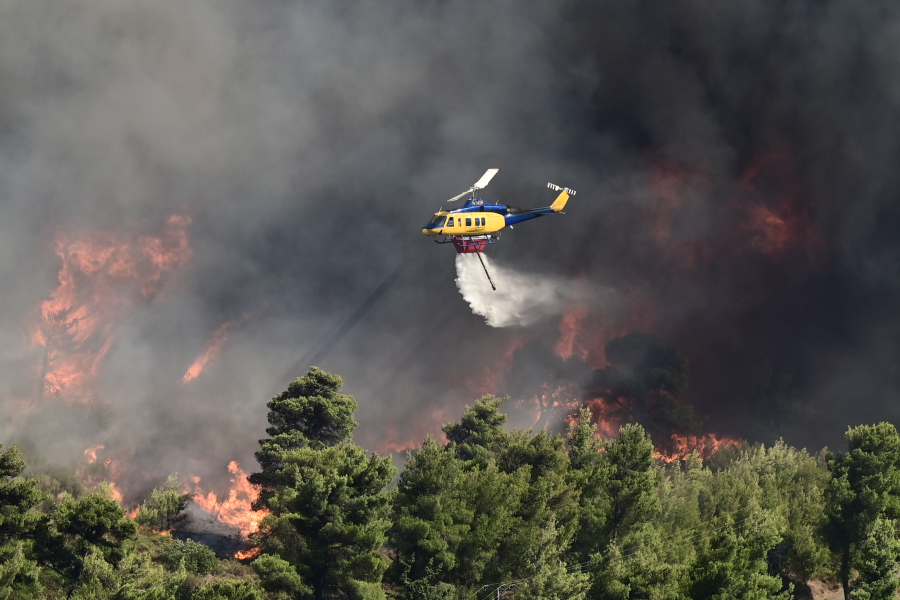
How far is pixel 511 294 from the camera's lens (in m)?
Answer: 150

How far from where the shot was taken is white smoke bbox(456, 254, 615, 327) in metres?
140

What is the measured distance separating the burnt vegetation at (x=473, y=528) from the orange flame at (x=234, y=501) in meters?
19.7

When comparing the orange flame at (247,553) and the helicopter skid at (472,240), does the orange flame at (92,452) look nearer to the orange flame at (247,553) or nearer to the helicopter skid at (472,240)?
the orange flame at (247,553)

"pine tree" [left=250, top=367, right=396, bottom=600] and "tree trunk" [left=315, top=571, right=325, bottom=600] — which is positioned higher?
"pine tree" [left=250, top=367, right=396, bottom=600]

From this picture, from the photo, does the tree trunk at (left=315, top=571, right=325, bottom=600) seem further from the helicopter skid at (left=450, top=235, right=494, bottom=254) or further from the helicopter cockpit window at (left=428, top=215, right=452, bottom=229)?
the helicopter skid at (left=450, top=235, right=494, bottom=254)

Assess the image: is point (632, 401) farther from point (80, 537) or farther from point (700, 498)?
point (80, 537)

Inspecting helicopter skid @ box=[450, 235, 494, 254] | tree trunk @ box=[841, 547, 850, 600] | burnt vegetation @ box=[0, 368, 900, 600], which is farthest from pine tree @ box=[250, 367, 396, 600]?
tree trunk @ box=[841, 547, 850, 600]

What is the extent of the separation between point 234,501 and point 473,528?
60587mm

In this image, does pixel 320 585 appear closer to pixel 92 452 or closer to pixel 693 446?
pixel 92 452

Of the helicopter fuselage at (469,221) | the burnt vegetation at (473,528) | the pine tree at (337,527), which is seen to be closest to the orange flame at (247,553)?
the burnt vegetation at (473,528)

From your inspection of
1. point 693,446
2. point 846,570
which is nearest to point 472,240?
point 846,570

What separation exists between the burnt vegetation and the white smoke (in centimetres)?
5013

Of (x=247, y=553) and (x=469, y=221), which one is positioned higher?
(x=469, y=221)

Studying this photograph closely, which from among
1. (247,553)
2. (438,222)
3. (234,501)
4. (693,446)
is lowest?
(247,553)
